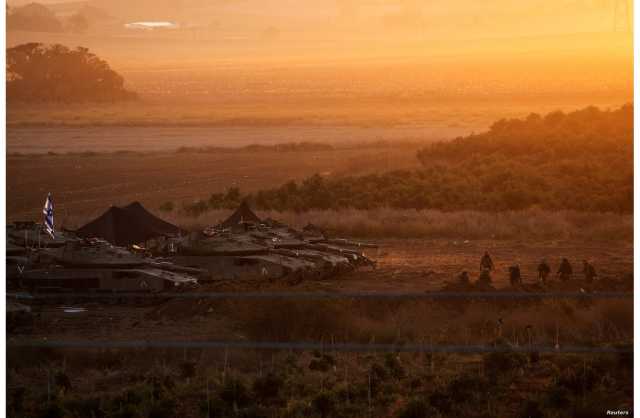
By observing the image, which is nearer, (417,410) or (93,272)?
(417,410)

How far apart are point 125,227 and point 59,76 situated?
5.99 metres

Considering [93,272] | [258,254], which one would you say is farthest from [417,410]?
[258,254]

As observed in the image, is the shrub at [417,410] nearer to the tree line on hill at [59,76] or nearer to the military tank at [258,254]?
the military tank at [258,254]

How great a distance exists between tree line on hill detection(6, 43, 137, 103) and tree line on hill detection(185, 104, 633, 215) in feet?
8.56

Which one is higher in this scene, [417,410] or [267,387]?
[267,387]

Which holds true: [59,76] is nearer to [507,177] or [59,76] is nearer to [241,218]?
[241,218]

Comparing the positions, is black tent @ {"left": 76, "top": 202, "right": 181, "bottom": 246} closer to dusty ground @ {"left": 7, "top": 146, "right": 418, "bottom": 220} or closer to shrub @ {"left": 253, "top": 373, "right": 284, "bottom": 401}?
dusty ground @ {"left": 7, "top": 146, "right": 418, "bottom": 220}

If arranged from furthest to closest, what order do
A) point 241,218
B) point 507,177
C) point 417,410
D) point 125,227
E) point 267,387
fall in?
point 507,177 < point 241,218 < point 125,227 < point 267,387 < point 417,410

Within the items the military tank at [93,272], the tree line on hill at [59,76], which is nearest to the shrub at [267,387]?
the military tank at [93,272]

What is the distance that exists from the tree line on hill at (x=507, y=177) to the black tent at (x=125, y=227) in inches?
161

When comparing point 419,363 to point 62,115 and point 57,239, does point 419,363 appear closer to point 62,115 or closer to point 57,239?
point 57,239

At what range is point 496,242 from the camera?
22234 millimetres

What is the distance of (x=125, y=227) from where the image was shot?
65.9 ft

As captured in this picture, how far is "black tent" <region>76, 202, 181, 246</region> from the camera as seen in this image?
19.8m
